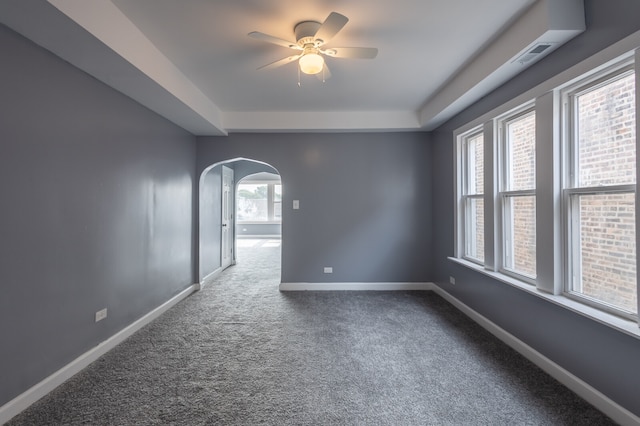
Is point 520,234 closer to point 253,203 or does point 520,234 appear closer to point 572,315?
point 572,315

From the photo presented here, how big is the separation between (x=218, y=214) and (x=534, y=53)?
5.02 meters

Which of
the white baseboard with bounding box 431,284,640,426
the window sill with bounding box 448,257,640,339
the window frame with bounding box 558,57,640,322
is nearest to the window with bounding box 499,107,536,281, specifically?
the window sill with bounding box 448,257,640,339

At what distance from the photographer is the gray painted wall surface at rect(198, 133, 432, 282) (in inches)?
172

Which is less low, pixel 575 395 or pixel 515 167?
pixel 515 167

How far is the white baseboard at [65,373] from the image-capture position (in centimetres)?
175

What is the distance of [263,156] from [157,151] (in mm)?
1484

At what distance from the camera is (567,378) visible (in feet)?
6.55

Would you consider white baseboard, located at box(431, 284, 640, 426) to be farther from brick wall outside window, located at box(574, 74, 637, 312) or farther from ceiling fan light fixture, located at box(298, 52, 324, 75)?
ceiling fan light fixture, located at box(298, 52, 324, 75)

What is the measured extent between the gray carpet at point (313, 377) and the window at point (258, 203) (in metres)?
7.97

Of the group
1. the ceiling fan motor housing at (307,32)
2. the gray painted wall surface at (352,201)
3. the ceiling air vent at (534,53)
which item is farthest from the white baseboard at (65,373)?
the ceiling air vent at (534,53)

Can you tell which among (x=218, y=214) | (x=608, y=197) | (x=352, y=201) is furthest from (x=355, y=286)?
(x=608, y=197)

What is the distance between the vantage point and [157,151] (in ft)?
11.0

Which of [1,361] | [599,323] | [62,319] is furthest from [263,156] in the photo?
[599,323]

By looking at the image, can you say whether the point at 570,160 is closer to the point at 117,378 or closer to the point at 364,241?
the point at 364,241
